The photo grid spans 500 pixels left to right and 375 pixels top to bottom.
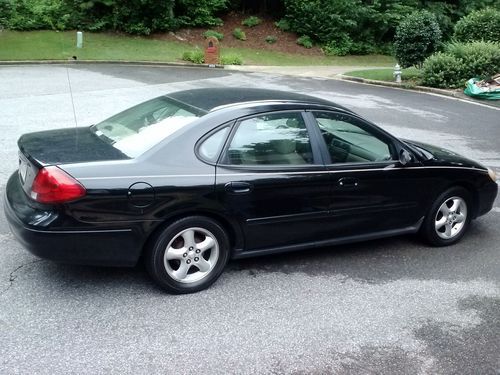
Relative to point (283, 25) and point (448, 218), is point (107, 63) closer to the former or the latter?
point (283, 25)

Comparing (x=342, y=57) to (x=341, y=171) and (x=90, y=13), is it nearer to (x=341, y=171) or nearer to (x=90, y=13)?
(x=90, y=13)

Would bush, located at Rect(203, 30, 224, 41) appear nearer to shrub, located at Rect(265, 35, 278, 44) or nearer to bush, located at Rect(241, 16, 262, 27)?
shrub, located at Rect(265, 35, 278, 44)

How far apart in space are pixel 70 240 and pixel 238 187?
1270 mm

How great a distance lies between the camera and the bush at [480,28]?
63.6 feet

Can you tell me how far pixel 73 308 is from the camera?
13.3ft

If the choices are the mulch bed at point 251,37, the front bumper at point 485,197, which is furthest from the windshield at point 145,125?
the mulch bed at point 251,37

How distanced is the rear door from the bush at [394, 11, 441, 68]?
1522 cm

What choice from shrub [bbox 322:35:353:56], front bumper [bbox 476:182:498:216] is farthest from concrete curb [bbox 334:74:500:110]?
front bumper [bbox 476:182:498:216]

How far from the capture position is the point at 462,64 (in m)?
17.3

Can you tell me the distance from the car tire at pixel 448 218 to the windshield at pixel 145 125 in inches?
96.7

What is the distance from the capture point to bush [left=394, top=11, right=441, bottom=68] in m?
18.5

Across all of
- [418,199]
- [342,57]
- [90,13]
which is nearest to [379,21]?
[342,57]

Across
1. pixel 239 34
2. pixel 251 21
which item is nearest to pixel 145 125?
pixel 239 34

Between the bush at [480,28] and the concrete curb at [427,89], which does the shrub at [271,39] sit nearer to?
the concrete curb at [427,89]
